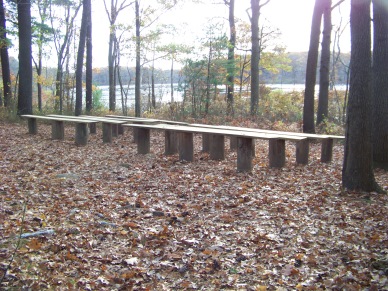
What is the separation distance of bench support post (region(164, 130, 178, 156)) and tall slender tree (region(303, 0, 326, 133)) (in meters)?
3.83

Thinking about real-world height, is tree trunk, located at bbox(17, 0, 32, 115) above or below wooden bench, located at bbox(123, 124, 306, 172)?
above

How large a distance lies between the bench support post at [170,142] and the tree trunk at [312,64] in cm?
383

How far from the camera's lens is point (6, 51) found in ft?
47.6

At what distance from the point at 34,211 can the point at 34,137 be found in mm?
6127

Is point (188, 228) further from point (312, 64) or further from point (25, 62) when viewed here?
point (25, 62)

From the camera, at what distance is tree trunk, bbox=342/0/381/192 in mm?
4656

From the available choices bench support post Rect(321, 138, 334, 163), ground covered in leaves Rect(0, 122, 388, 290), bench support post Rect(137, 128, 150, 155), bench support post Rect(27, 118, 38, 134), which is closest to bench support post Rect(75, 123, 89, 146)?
bench support post Rect(137, 128, 150, 155)

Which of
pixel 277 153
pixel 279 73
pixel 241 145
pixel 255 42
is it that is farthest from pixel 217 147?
pixel 279 73

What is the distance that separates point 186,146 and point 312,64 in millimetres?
4330

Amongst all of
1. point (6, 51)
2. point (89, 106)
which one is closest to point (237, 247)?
point (89, 106)

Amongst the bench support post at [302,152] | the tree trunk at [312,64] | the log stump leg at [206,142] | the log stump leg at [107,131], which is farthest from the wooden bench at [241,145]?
the tree trunk at [312,64]

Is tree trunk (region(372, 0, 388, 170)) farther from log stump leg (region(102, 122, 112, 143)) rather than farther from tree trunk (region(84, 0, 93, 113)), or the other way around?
tree trunk (region(84, 0, 93, 113))

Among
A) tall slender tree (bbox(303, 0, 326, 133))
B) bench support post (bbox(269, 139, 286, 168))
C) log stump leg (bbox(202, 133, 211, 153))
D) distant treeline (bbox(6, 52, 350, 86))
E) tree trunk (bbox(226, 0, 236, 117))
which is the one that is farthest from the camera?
distant treeline (bbox(6, 52, 350, 86))

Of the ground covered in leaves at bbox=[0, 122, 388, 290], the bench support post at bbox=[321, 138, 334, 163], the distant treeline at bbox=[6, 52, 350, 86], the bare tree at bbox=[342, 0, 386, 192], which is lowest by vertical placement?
the ground covered in leaves at bbox=[0, 122, 388, 290]
